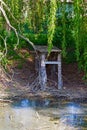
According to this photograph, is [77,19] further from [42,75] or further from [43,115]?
[42,75]

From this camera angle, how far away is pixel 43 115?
8.22 metres

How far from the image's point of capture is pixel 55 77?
1084 cm

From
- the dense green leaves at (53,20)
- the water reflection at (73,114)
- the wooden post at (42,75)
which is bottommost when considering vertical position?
the water reflection at (73,114)

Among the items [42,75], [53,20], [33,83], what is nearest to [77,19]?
[53,20]

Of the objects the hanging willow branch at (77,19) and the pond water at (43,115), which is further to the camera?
the hanging willow branch at (77,19)

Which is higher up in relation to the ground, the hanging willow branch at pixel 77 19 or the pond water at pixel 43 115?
the hanging willow branch at pixel 77 19

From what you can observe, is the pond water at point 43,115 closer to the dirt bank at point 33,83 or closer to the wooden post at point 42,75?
the dirt bank at point 33,83

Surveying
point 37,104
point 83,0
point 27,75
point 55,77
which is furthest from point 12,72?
point 83,0

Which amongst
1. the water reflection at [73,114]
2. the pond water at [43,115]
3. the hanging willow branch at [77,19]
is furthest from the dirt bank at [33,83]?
the hanging willow branch at [77,19]

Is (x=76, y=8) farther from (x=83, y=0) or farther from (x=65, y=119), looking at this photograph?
(x=65, y=119)

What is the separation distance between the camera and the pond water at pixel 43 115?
7520 millimetres

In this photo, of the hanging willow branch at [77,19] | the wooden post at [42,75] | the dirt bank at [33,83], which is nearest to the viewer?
the hanging willow branch at [77,19]

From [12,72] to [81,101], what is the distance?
2252 millimetres

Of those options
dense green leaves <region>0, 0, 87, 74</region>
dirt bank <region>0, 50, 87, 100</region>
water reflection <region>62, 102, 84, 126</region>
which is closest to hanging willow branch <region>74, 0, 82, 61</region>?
dense green leaves <region>0, 0, 87, 74</region>
